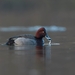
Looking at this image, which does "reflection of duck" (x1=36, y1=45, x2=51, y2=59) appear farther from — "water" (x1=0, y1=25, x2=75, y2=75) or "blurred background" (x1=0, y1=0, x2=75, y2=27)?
"blurred background" (x1=0, y1=0, x2=75, y2=27)

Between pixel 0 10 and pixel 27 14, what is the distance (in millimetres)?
1854

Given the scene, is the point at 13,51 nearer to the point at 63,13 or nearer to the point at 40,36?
the point at 40,36

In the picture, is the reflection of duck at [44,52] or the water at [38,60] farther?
the reflection of duck at [44,52]

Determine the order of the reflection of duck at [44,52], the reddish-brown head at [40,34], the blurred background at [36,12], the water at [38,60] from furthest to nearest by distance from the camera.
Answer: the blurred background at [36,12]
the reddish-brown head at [40,34]
the reflection of duck at [44,52]
the water at [38,60]

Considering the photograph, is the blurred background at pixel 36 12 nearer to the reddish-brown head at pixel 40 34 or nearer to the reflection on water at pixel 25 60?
the reddish-brown head at pixel 40 34

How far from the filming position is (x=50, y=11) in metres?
36.5

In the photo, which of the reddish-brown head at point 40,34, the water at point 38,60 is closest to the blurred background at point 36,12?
the reddish-brown head at point 40,34

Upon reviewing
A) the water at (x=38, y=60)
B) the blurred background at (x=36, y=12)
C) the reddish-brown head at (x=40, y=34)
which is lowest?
the water at (x=38, y=60)

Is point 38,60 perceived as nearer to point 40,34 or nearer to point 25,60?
point 25,60

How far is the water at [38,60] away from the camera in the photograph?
1141cm

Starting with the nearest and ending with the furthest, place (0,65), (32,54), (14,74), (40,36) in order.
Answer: (14,74)
(0,65)
(32,54)
(40,36)

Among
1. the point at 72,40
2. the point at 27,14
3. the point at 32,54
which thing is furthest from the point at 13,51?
the point at 27,14

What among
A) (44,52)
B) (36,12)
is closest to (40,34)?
(44,52)

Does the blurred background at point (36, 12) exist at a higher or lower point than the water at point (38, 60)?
higher
